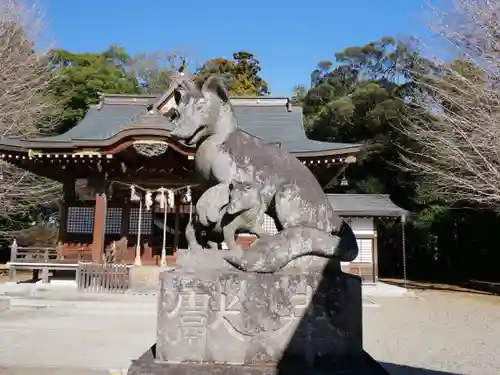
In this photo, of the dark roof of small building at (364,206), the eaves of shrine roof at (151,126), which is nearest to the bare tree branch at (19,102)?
the eaves of shrine roof at (151,126)

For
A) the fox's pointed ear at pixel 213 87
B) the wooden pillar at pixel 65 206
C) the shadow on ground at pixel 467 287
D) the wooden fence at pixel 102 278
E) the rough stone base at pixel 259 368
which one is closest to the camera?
the rough stone base at pixel 259 368

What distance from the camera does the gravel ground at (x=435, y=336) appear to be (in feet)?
17.9

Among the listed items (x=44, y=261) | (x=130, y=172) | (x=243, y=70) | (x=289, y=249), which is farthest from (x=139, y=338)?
(x=243, y=70)

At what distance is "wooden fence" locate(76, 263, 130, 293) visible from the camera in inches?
421

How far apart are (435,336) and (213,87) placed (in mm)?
6608

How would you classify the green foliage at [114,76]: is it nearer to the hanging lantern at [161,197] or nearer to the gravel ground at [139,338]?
the hanging lantern at [161,197]

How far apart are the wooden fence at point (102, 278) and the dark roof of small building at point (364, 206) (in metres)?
8.22

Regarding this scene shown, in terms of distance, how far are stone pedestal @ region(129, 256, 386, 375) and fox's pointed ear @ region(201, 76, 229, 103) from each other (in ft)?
4.21

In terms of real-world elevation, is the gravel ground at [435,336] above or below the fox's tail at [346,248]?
below

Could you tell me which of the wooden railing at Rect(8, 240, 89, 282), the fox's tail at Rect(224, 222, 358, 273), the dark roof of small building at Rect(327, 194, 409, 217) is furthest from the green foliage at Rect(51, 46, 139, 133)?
the fox's tail at Rect(224, 222, 358, 273)

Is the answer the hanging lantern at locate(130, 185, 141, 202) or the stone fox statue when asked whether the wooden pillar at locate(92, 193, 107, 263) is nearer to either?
the hanging lantern at locate(130, 185, 141, 202)

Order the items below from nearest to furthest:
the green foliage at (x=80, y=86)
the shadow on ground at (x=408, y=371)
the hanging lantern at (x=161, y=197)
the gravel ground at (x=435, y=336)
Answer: the shadow on ground at (x=408, y=371) → the gravel ground at (x=435, y=336) → the hanging lantern at (x=161, y=197) → the green foliage at (x=80, y=86)

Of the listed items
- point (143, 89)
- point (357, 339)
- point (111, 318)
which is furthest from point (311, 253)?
point (143, 89)

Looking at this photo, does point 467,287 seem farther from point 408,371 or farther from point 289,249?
point 289,249
